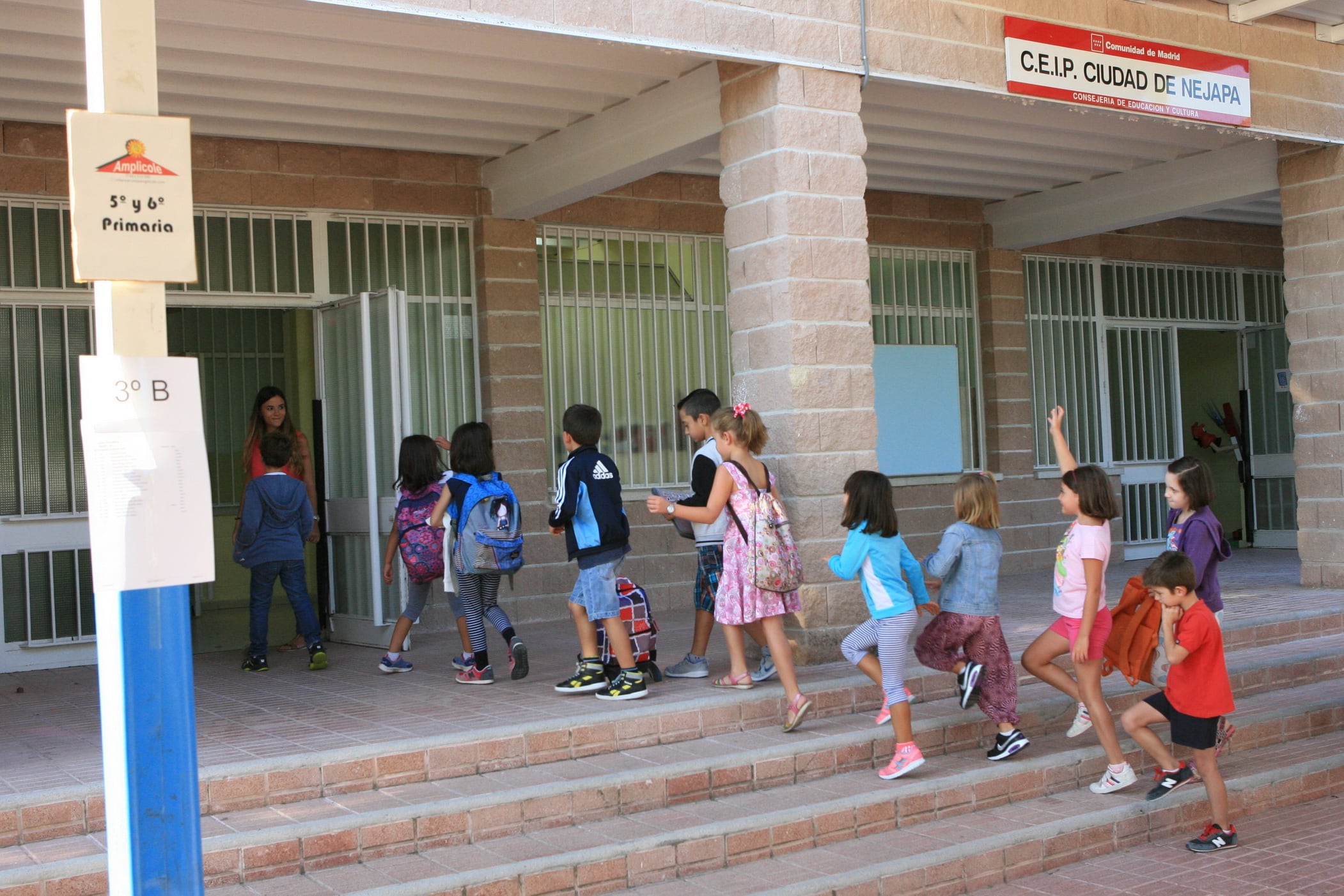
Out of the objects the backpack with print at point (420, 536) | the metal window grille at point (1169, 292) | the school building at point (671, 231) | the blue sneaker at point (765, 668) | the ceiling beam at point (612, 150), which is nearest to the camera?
the blue sneaker at point (765, 668)

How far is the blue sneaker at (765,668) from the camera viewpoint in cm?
670

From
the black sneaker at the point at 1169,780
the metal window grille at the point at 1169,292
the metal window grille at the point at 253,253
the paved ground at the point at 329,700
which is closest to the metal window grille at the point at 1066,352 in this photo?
the metal window grille at the point at 1169,292

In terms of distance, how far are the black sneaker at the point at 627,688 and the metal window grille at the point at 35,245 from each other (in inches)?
187

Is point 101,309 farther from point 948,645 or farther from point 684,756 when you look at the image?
point 948,645

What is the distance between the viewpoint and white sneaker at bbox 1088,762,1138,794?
5.95 m

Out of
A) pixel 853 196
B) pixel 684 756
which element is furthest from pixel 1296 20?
Answer: pixel 684 756

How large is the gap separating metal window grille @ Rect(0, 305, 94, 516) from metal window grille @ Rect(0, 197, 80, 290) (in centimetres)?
17

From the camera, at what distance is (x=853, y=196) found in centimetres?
744

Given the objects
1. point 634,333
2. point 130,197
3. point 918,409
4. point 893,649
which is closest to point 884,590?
point 893,649

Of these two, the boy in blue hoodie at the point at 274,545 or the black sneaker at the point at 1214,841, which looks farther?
the boy in blue hoodie at the point at 274,545

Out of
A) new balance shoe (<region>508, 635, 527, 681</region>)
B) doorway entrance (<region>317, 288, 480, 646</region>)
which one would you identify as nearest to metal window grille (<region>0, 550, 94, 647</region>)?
doorway entrance (<region>317, 288, 480, 646</region>)

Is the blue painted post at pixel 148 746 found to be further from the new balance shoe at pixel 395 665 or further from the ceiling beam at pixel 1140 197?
the ceiling beam at pixel 1140 197

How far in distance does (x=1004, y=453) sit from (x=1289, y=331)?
3.09m

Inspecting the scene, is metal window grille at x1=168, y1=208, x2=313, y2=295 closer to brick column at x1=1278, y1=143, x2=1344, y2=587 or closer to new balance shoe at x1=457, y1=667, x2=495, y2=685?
new balance shoe at x1=457, y1=667, x2=495, y2=685
